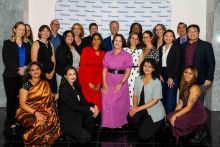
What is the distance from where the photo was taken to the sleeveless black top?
184 inches

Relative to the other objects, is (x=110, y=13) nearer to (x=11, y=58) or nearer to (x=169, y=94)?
(x=169, y=94)

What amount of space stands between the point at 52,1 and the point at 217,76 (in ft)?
12.2

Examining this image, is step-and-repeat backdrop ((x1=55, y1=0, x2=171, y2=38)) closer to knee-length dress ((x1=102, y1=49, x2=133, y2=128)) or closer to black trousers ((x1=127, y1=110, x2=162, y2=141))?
knee-length dress ((x1=102, y1=49, x2=133, y2=128))

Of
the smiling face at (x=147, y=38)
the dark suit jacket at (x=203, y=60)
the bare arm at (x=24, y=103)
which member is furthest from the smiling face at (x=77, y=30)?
the dark suit jacket at (x=203, y=60)

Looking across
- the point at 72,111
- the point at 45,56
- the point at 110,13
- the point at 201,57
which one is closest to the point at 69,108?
the point at 72,111

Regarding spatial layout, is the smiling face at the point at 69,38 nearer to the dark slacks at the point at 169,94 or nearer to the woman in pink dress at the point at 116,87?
the woman in pink dress at the point at 116,87

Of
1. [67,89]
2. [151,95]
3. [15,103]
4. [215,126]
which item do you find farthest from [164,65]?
[15,103]

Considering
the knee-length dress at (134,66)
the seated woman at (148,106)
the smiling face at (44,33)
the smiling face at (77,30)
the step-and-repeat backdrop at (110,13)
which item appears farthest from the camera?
the step-and-repeat backdrop at (110,13)

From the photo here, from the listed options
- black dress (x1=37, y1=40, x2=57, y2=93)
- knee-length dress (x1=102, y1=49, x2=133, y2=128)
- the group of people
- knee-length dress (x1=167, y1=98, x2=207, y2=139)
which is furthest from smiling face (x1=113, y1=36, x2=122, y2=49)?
knee-length dress (x1=167, y1=98, x2=207, y2=139)

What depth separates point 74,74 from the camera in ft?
13.7

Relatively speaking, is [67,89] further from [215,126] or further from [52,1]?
[52,1]

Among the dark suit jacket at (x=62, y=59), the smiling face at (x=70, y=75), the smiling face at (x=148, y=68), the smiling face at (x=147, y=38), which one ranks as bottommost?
the smiling face at (x=70, y=75)

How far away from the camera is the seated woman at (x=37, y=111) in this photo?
3.93m

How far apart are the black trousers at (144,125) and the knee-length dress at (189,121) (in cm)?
23
